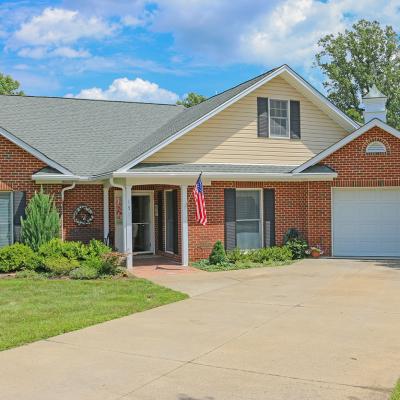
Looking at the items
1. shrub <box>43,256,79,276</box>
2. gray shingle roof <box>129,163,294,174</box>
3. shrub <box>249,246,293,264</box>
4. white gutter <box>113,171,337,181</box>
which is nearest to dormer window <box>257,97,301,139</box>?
gray shingle roof <box>129,163,294,174</box>

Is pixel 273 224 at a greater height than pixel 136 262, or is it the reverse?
pixel 273 224

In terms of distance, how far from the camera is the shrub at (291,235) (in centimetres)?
1680

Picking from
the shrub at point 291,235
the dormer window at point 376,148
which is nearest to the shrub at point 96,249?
the shrub at point 291,235

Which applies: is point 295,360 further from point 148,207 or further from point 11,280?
point 148,207

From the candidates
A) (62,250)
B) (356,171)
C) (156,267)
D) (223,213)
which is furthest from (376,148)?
(62,250)

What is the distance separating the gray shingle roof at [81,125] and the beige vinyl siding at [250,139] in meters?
2.68

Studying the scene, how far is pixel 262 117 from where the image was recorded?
17.3 metres

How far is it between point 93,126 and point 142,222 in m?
4.19

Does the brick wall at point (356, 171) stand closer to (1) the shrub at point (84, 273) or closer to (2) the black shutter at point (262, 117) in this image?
(2) the black shutter at point (262, 117)

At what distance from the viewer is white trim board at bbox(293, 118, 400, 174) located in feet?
53.4

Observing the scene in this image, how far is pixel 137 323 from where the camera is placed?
8.38m

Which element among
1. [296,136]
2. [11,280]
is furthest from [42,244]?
[296,136]

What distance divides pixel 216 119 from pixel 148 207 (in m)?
4.00

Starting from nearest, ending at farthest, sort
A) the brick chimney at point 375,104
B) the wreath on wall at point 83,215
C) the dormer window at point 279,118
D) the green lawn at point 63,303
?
the green lawn at point 63,303 → the wreath on wall at point 83,215 → the dormer window at point 279,118 → the brick chimney at point 375,104
